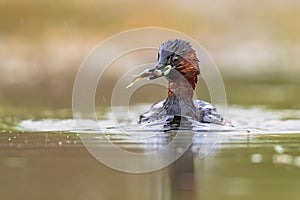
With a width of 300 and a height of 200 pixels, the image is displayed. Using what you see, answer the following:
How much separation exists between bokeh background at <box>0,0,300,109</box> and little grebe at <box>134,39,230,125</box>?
3.80 m

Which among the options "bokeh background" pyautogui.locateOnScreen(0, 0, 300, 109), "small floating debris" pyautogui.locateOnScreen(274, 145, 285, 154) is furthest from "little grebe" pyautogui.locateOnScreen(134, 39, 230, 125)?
"bokeh background" pyautogui.locateOnScreen(0, 0, 300, 109)

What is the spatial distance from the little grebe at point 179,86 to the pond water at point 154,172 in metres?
0.30

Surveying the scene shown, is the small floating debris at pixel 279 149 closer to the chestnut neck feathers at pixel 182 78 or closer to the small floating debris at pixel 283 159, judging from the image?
the small floating debris at pixel 283 159

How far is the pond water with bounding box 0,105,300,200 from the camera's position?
545 cm

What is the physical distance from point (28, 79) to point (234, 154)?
5951mm

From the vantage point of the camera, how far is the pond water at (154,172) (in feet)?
17.9

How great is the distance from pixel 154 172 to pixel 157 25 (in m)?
7.34

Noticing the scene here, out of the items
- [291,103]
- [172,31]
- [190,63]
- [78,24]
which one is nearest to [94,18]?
[78,24]

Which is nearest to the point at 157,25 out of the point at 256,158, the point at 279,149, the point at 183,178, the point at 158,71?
the point at 158,71

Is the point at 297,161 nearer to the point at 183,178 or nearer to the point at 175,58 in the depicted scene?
the point at 183,178

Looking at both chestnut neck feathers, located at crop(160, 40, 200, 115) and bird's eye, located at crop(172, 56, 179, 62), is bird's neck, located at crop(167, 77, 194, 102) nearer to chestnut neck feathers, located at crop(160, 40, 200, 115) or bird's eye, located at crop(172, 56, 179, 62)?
chestnut neck feathers, located at crop(160, 40, 200, 115)

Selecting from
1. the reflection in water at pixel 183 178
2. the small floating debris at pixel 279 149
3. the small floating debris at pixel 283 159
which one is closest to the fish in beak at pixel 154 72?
the reflection in water at pixel 183 178

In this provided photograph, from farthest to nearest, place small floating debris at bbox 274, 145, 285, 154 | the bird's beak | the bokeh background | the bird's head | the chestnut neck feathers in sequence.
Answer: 1. the bokeh background
2. the chestnut neck feathers
3. the bird's head
4. the bird's beak
5. small floating debris at bbox 274, 145, 285, 154

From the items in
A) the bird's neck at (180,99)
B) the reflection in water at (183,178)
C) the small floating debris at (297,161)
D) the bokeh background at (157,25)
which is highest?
the bokeh background at (157,25)
